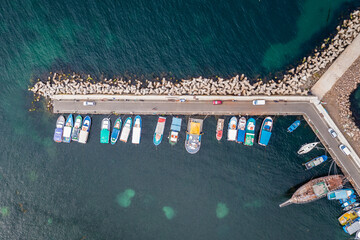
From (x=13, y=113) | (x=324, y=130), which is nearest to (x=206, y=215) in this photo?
(x=324, y=130)

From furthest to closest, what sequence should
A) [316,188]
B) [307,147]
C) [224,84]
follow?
1. [224,84]
2. [307,147]
3. [316,188]

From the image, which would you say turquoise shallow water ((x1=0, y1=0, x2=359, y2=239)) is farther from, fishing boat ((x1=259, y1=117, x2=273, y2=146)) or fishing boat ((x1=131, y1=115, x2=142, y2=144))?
fishing boat ((x1=259, y1=117, x2=273, y2=146))

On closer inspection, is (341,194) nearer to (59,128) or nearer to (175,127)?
(175,127)

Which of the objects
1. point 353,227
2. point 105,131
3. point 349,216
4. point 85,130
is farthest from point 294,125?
point 85,130

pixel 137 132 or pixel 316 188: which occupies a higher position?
pixel 137 132

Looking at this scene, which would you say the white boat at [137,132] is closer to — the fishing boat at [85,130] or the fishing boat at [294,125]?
the fishing boat at [85,130]

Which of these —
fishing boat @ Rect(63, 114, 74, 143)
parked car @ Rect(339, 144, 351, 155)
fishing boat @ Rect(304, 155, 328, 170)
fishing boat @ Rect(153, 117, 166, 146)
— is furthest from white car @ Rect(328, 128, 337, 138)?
fishing boat @ Rect(63, 114, 74, 143)
